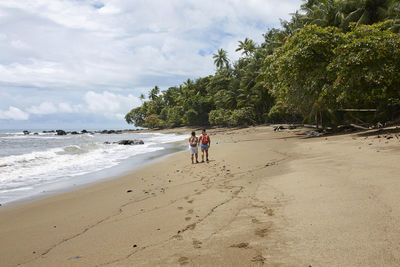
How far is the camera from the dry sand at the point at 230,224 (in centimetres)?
272

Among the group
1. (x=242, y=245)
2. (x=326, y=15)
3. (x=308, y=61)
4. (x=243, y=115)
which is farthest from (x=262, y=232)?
(x=243, y=115)

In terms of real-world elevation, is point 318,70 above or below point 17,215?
above

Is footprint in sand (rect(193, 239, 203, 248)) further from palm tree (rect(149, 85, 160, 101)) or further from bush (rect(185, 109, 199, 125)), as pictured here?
palm tree (rect(149, 85, 160, 101))

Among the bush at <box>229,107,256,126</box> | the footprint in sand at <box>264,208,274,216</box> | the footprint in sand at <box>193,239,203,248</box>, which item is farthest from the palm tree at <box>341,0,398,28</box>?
the footprint in sand at <box>193,239,203,248</box>

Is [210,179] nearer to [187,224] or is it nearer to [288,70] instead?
[187,224]

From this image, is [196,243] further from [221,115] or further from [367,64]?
[221,115]

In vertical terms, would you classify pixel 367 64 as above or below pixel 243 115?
above

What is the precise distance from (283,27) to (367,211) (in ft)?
141

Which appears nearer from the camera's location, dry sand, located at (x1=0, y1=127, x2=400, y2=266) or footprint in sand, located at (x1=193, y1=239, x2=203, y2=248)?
dry sand, located at (x1=0, y1=127, x2=400, y2=266)

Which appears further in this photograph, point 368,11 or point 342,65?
point 368,11

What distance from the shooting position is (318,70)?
15961 mm

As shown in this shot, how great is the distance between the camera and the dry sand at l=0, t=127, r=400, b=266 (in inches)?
107

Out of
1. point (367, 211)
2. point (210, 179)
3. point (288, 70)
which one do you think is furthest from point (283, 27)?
point (367, 211)

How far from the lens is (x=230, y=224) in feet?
12.1
